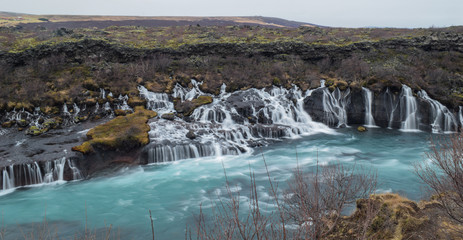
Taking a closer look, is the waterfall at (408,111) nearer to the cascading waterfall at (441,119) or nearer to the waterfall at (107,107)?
the cascading waterfall at (441,119)

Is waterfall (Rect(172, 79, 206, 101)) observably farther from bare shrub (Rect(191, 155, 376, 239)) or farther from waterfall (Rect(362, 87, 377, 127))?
bare shrub (Rect(191, 155, 376, 239))

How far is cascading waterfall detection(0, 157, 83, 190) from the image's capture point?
13.1 m

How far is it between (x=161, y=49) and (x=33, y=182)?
2076 centimetres

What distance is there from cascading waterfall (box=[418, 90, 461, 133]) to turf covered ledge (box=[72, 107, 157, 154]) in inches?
884

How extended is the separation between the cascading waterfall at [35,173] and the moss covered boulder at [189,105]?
32.2 ft

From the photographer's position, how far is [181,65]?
2938cm

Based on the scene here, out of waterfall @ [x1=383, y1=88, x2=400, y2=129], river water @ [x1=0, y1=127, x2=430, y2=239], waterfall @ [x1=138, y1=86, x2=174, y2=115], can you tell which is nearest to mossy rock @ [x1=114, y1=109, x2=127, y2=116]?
waterfall @ [x1=138, y1=86, x2=174, y2=115]

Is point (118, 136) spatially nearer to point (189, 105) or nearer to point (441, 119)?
point (189, 105)

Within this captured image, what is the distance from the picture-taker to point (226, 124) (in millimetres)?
21188

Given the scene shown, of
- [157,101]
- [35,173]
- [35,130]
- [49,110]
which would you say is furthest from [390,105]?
[49,110]

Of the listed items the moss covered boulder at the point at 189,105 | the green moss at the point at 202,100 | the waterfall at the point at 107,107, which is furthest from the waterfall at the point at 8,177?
the green moss at the point at 202,100

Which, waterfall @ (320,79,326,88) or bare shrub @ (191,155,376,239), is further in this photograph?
waterfall @ (320,79,326,88)

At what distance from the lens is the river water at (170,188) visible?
35.1ft

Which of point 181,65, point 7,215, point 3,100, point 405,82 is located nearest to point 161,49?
point 181,65
